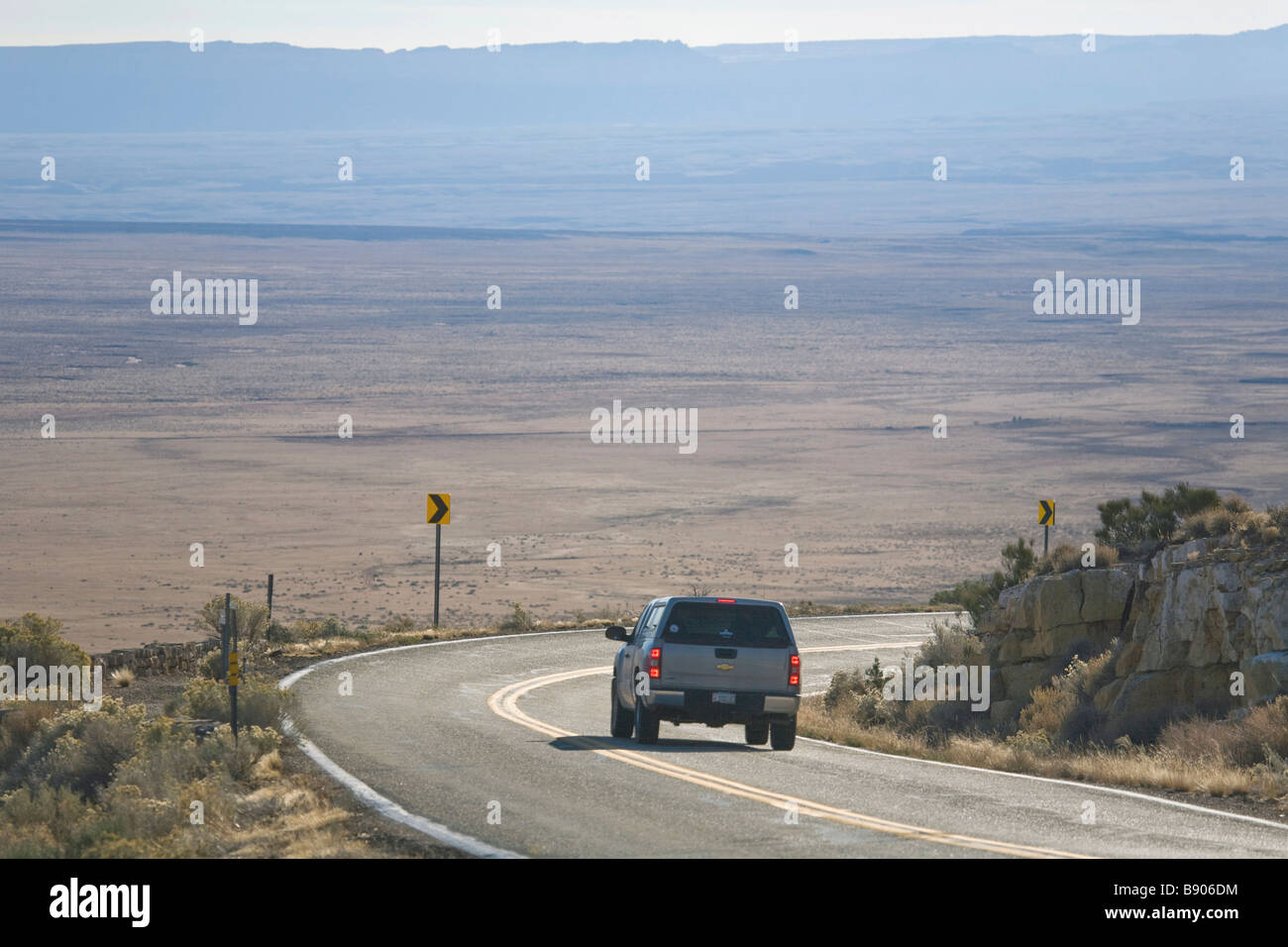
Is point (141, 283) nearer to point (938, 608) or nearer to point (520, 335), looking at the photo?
point (520, 335)

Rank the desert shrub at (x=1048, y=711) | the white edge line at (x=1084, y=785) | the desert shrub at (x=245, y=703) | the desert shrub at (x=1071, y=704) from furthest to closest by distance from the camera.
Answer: the desert shrub at (x=1048, y=711)
the desert shrub at (x=1071, y=704)
the desert shrub at (x=245, y=703)
the white edge line at (x=1084, y=785)

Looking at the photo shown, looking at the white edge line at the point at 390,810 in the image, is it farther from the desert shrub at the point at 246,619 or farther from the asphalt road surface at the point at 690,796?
the desert shrub at the point at 246,619

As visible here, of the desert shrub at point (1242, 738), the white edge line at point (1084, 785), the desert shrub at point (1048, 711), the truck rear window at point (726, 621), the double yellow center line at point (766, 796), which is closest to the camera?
the double yellow center line at point (766, 796)

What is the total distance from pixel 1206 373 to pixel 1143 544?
8387 centimetres

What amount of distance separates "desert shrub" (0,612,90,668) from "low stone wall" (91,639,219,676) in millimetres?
623

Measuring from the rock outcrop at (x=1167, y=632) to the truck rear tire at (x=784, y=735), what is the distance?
12.3ft

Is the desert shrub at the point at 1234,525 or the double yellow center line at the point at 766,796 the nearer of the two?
the double yellow center line at the point at 766,796

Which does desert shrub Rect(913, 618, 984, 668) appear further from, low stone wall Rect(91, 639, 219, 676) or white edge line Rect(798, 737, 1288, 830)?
low stone wall Rect(91, 639, 219, 676)

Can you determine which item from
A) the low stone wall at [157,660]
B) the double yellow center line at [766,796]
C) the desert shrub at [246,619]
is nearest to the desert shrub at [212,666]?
the low stone wall at [157,660]

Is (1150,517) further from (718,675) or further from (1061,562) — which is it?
(718,675)

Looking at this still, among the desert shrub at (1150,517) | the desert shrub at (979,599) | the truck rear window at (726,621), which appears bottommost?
the desert shrub at (979,599)

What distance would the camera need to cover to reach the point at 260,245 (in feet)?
578

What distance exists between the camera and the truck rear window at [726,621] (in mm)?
16031

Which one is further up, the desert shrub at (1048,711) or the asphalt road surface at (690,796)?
the asphalt road surface at (690,796)
